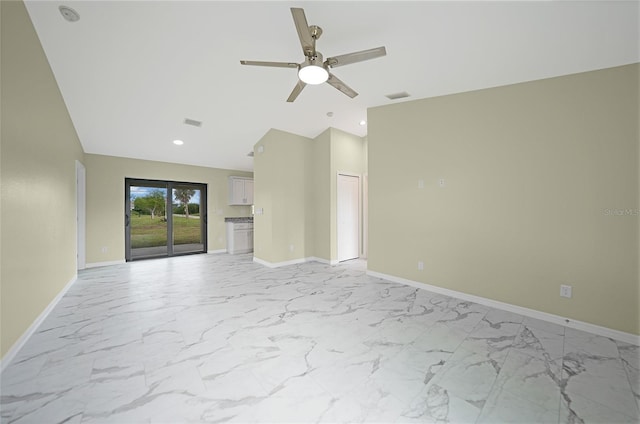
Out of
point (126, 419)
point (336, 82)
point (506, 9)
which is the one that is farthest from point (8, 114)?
point (506, 9)

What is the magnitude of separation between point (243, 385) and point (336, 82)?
2.76 meters

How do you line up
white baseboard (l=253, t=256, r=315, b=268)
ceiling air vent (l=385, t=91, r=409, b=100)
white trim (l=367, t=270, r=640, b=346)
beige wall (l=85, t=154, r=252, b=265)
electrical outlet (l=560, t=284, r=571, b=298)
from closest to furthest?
white trim (l=367, t=270, r=640, b=346) < electrical outlet (l=560, t=284, r=571, b=298) < ceiling air vent (l=385, t=91, r=409, b=100) < white baseboard (l=253, t=256, r=315, b=268) < beige wall (l=85, t=154, r=252, b=265)

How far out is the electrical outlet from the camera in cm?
263

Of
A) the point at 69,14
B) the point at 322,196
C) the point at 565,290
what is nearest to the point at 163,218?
the point at 322,196

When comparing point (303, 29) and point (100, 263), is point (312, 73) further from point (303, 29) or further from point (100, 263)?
point (100, 263)

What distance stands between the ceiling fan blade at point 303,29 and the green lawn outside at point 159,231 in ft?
19.0

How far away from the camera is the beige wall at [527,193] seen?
2395 millimetres

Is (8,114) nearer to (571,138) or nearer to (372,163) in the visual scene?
(372,163)

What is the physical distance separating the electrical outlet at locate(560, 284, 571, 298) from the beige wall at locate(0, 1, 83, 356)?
4.97 m

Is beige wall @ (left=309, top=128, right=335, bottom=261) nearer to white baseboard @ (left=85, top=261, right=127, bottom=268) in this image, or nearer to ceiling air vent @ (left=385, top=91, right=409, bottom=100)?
ceiling air vent @ (left=385, top=91, right=409, bottom=100)

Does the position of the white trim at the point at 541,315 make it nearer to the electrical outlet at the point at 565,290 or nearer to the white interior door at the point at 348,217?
the electrical outlet at the point at 565,290

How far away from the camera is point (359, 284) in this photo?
13.2 feet

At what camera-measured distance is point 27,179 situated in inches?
93.0

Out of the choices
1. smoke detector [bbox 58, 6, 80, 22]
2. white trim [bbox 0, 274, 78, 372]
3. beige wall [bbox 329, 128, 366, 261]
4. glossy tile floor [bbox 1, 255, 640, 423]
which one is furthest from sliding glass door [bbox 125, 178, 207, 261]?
smoke detector [bbox 58, 6, 80, 22]
